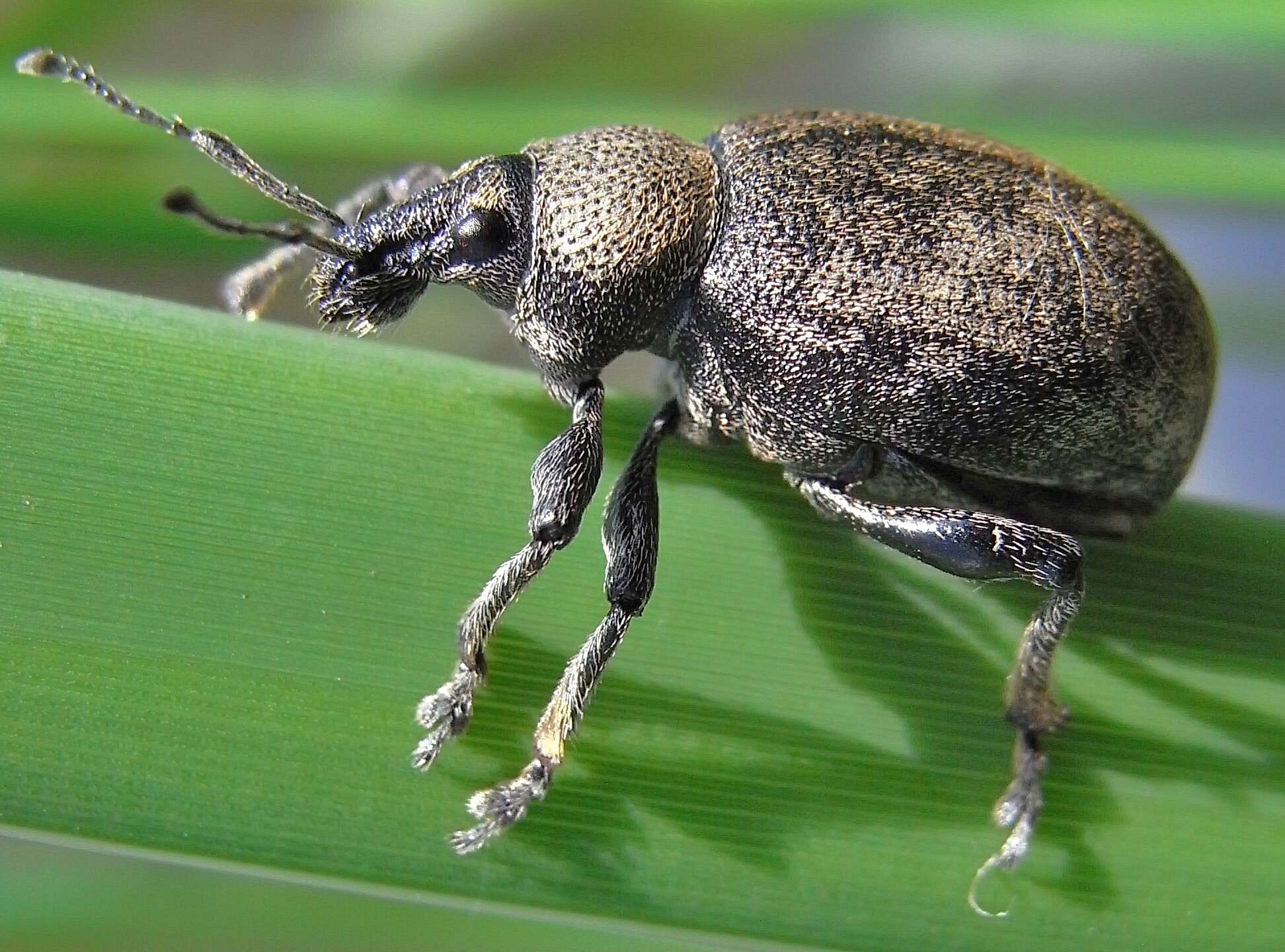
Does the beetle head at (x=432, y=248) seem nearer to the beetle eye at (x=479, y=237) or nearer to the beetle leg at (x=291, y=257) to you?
A: the beetle eye at (x=479, y=237)

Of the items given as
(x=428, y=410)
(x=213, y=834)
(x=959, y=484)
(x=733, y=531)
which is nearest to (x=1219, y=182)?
(x=959, y=484)

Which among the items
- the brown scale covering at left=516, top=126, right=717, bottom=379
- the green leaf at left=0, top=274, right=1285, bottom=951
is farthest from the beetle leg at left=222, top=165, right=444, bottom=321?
the green leaf at left=0, top=274, right=1285, bottom=951

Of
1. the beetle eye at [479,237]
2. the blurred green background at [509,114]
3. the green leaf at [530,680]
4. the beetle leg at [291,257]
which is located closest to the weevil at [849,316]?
the beetle eye at [479,237]

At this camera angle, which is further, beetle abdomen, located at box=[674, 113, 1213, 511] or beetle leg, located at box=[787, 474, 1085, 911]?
beetle abdomen, located at box=[674, 113, 1213, 511]

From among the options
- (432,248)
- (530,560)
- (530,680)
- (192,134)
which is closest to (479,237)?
(432,248)

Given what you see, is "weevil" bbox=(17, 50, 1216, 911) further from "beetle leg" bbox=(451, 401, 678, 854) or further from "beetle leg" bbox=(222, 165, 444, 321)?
"beetle leg" bbox=(222, 165, 444, 321)

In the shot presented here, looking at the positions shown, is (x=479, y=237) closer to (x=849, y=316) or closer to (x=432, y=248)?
(x=432, y=248)

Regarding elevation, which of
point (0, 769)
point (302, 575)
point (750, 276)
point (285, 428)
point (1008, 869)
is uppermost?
point (750, 276)

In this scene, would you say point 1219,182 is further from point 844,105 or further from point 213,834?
point 213,834
